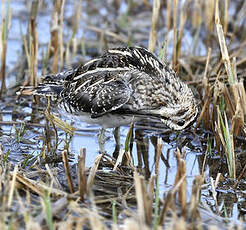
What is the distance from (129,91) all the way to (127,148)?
1.78 ft

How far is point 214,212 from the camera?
13.1ft

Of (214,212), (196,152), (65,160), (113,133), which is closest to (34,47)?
(113,133)

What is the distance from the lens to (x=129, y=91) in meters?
4.91

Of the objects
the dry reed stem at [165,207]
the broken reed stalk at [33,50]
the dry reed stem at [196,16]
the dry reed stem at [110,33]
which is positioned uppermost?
the dry reed stem at [196,16]

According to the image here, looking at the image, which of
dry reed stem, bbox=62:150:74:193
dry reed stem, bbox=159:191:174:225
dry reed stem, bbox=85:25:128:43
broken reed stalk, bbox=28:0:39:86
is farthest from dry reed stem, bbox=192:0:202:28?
dry reed stem, bbox=159:191:174:225

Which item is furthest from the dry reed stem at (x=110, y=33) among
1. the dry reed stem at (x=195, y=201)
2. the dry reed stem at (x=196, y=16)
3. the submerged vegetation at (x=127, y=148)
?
the dry reed stem at (x=195, y=201)

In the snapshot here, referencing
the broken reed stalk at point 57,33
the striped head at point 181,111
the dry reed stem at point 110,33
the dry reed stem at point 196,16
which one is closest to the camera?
the striped head at point 181,111

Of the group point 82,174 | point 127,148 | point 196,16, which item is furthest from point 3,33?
point 196,16

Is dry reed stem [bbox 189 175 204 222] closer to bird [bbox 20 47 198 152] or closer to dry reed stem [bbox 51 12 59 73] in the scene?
bird [bbox 20 47 198 152]

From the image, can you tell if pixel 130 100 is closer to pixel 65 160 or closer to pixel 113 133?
pixel 113 133

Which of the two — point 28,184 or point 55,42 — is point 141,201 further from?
point 55,42

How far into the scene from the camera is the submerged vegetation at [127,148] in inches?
136

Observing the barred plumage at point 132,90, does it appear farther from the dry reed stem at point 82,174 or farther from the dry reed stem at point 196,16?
the dry reed stem at point 196,16

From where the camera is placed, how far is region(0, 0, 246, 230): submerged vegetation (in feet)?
11.3
